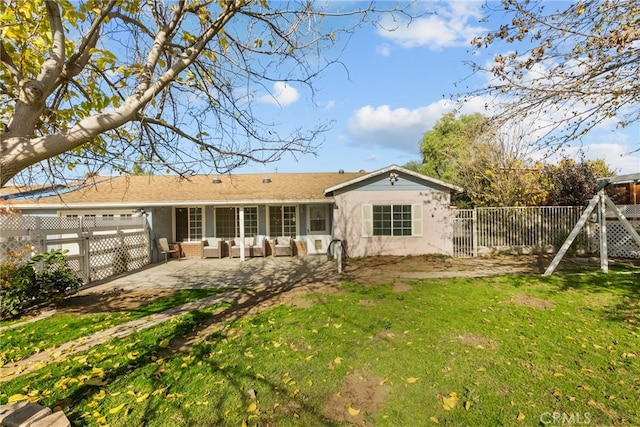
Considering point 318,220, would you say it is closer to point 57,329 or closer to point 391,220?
point 391,220

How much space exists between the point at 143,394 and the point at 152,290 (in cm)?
590

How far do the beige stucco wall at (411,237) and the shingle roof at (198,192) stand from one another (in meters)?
2.05

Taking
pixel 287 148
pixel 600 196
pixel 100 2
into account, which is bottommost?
pixel 600 196

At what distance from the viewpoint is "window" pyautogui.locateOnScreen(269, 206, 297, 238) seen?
15.3 metres

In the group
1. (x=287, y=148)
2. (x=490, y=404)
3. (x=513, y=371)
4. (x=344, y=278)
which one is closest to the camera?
(x=490, y=404)

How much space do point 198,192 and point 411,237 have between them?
33.7ft

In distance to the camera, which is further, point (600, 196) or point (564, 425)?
point (600, 196)

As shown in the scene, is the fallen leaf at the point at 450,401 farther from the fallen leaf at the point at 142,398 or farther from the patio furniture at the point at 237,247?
the patio furniture at the point at 237,247

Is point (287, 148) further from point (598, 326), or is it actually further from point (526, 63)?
point (598, 326)

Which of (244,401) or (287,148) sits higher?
(287,148)

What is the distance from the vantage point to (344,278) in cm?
952

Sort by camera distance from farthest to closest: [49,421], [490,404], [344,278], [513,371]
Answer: [344,278], [513,371], [490,404], [49,421]

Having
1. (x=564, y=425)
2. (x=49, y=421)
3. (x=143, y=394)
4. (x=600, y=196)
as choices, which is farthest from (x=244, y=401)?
(x=600, y=196)

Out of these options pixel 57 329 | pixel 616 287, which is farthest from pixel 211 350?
pixel 616 287
